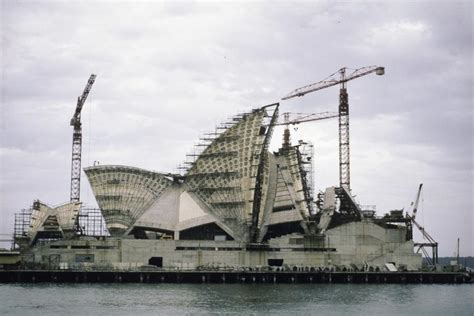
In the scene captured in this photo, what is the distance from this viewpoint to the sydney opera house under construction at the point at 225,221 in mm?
108250

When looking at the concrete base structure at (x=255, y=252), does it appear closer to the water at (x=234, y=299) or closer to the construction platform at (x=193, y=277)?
the construction platform at (x=193, y=277)

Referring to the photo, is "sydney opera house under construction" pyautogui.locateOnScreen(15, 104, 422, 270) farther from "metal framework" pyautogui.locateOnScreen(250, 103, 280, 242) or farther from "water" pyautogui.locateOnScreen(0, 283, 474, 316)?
"water" pyautogui.locateOnScreen(0, 283, 474, 316)

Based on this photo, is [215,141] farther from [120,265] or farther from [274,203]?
[120,265]

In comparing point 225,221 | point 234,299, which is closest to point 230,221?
point 225,221

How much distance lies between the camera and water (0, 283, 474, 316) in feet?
222

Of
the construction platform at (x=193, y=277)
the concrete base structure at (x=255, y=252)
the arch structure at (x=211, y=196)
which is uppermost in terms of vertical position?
the arch structure at (x=211, y=196)

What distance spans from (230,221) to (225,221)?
78 cm

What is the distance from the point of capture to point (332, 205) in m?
115

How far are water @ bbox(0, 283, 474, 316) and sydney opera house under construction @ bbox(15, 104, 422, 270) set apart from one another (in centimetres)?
1355

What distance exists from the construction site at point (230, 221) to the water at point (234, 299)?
1330cm

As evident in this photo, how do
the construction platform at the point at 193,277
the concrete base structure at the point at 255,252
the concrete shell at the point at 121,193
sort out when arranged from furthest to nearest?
1. the concrete shell at the point at 121,193
2. the concrete base structure at the point at 255,252
3. the construction platform at the point at 193,277

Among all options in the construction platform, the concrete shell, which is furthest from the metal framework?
the concrete shell

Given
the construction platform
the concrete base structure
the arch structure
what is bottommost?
the construction platform

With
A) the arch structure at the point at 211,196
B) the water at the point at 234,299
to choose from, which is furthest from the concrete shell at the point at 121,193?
the water at the point at 234,299
